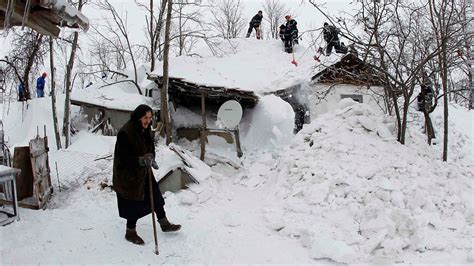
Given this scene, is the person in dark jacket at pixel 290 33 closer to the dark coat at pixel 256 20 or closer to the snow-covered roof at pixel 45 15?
the dark coat at pixel 256 20

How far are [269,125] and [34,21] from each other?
845 centimetres

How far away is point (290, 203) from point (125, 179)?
119 inches

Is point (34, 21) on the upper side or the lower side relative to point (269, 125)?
upper

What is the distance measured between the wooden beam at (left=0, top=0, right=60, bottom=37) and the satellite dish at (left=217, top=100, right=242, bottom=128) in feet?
20.2

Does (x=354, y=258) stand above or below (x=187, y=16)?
below

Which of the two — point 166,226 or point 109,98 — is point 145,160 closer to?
point 166,226

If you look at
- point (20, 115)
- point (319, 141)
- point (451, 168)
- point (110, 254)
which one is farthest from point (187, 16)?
point (110, 254)

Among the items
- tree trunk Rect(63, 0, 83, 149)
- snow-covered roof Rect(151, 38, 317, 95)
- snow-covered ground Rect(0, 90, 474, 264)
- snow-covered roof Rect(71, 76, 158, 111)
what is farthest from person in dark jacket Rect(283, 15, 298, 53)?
tree trunk Rect(63, 0, 83, 149)

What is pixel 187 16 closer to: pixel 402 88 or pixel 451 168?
pixel 402 88

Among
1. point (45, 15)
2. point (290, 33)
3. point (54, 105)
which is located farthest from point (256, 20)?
point (45, 15)

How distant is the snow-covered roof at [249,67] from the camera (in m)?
12.6

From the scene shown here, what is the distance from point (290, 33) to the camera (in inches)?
716

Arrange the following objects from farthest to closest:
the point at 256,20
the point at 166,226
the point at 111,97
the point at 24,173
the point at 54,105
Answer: the point at 256,20 < the point at 111,97 < the point at 54,105 < the point at 24,173 < the point at 166,226

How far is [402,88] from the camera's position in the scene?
9.00m
